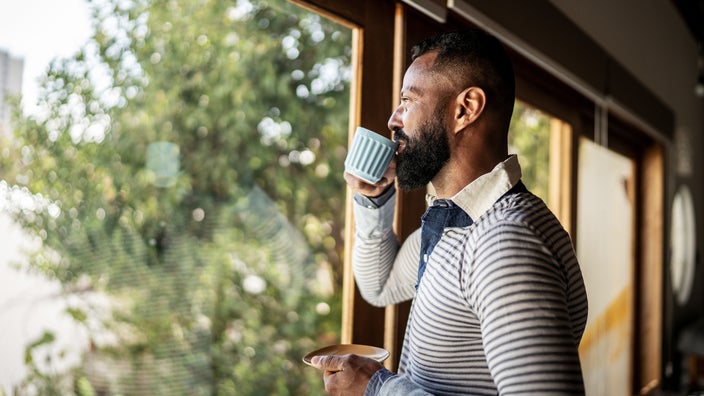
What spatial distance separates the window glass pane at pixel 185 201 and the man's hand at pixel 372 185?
550 mm

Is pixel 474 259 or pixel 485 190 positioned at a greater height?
pixel 485 190

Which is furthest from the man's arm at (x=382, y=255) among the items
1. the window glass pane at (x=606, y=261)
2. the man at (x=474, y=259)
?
the window glass pane at (x=606, y=261)

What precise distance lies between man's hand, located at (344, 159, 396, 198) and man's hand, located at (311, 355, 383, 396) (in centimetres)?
34

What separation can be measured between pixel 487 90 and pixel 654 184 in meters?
2.96

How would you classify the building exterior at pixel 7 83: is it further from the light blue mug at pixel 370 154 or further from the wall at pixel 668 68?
the wall at pixel 668 68

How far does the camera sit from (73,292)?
52.2 inches

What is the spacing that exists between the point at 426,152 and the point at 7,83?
746 millimetres

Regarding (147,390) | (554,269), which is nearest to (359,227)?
(554,269)

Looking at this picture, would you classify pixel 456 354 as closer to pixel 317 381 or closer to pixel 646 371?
pixel 317 381

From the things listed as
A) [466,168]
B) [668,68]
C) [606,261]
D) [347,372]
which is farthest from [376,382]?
[668,68]

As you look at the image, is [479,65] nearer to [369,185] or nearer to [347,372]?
[369,185]

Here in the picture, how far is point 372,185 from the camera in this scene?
1.18 meters

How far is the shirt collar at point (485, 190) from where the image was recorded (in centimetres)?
94

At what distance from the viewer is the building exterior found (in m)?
1.08
